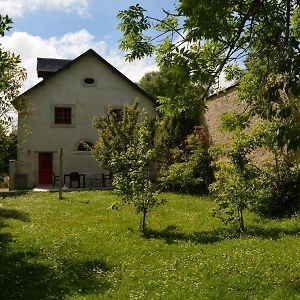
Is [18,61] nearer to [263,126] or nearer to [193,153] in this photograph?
[263,126]

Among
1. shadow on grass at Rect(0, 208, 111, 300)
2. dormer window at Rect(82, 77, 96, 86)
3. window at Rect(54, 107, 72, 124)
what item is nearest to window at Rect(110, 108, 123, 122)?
dormer window at Rect(82, 77, 96, 86)

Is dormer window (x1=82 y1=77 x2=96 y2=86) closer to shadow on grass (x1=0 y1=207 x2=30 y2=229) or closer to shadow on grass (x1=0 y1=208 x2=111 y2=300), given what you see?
shadow on grass (x1=0 y1=207 x2=30 y2=229)

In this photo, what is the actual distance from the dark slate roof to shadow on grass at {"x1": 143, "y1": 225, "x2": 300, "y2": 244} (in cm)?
2040

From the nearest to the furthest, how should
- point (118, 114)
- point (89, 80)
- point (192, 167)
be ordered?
point (192, 167) < point (118, 114) < point (89, 80)

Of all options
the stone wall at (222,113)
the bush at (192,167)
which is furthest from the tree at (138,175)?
the bush at (192,167)

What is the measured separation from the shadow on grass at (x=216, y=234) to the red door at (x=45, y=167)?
644 inches

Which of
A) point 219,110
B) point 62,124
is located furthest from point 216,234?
point 62,124

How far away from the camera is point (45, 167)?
25578mm

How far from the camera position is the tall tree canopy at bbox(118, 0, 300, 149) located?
429cm

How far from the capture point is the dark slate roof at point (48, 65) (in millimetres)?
27972

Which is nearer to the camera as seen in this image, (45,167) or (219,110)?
(219,110)

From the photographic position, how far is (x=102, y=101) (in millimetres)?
26391

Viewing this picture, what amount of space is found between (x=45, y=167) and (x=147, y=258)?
18657mm

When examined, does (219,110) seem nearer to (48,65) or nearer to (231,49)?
(231,49)
